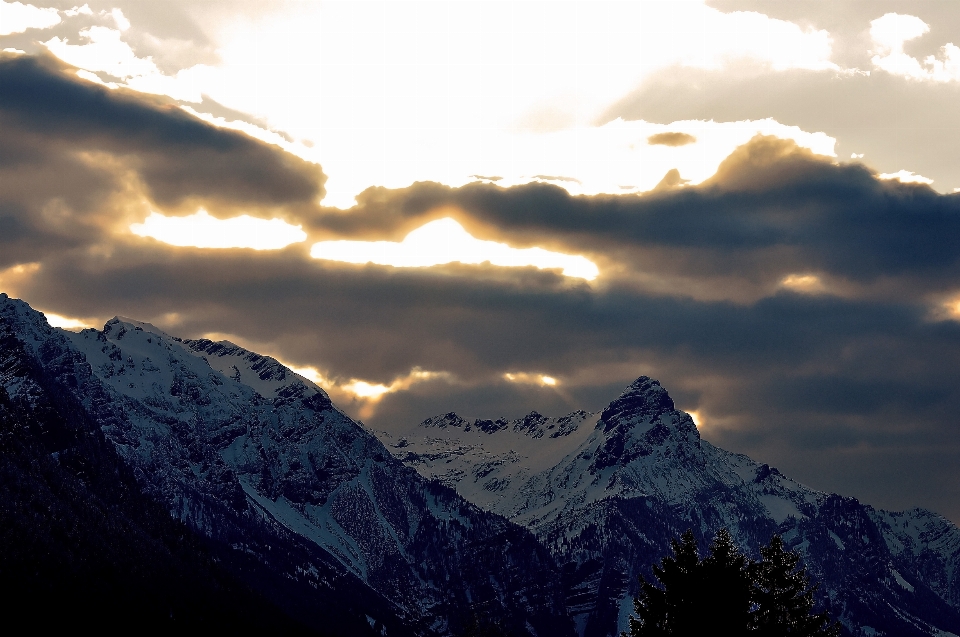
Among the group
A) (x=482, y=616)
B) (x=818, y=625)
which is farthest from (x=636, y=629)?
(x=482, y=616)

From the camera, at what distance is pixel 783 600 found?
8119 cm

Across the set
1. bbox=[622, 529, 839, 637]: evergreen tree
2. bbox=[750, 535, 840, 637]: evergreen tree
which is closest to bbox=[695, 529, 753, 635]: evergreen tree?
bbox=[622, 529, 839, 637]: evergreen tree

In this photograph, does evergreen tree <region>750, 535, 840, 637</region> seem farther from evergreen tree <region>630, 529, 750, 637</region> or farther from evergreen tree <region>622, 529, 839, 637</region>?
evergreen tree <region>630, 529, 750, 637</region>

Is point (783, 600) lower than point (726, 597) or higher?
higher

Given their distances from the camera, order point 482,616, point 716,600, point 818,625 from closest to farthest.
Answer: point 716,600 < point 818,625 < point 482,616

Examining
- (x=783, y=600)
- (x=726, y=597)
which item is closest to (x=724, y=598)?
(x=726, y=597)

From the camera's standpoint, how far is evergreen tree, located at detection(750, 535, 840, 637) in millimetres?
79875

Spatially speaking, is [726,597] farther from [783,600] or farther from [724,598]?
[783,600]

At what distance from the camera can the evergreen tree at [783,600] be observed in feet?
262

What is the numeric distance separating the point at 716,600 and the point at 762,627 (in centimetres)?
526

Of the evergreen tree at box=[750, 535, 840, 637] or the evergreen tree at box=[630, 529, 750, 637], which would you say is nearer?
the evergreen tree at box=[630, 529, 750, 637]

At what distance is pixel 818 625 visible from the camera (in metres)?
80.6

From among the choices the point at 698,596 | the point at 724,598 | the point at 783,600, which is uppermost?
the point at 783,600

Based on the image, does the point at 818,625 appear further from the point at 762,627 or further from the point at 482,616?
the point at 482,616
